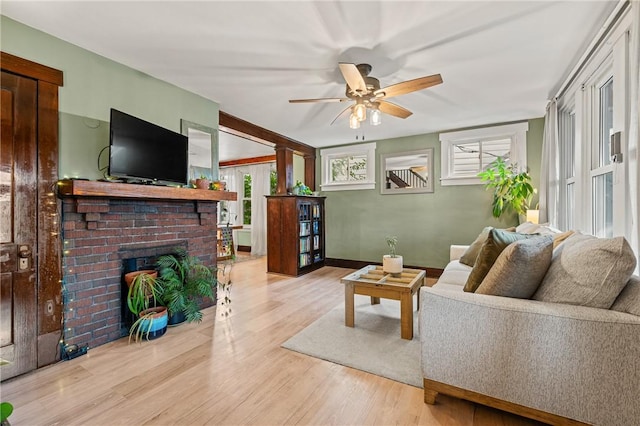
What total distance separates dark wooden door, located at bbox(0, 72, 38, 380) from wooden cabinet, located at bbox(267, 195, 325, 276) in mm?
3236

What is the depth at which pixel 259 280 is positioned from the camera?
180 inches

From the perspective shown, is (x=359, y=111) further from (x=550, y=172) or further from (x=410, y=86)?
(x=550, y=172)

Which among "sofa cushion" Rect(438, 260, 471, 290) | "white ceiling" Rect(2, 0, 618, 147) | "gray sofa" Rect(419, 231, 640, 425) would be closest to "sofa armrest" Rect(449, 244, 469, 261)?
"sofa cushion" Rect(438, 260, 471, 290)

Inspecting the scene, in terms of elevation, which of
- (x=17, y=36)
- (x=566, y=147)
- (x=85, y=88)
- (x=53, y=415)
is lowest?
(x=53, y=415)

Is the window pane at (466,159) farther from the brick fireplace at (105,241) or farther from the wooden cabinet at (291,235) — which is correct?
the brick fireplace at (105,241)

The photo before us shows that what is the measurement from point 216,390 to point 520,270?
1888 millimetres

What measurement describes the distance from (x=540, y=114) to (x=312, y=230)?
3.85 metres

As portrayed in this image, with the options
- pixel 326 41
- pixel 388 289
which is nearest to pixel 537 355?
pixel 388 289

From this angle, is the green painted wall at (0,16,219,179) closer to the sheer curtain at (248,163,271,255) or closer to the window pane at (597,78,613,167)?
the window pane at (597,78,613,167)

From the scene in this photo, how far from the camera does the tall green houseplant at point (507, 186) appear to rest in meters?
3.94

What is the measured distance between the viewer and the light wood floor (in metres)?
1.56

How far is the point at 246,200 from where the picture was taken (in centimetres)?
770

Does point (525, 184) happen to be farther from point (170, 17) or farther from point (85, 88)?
point (85, 88)

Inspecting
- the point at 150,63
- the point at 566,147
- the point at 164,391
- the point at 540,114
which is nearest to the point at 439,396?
the point at 164,391
